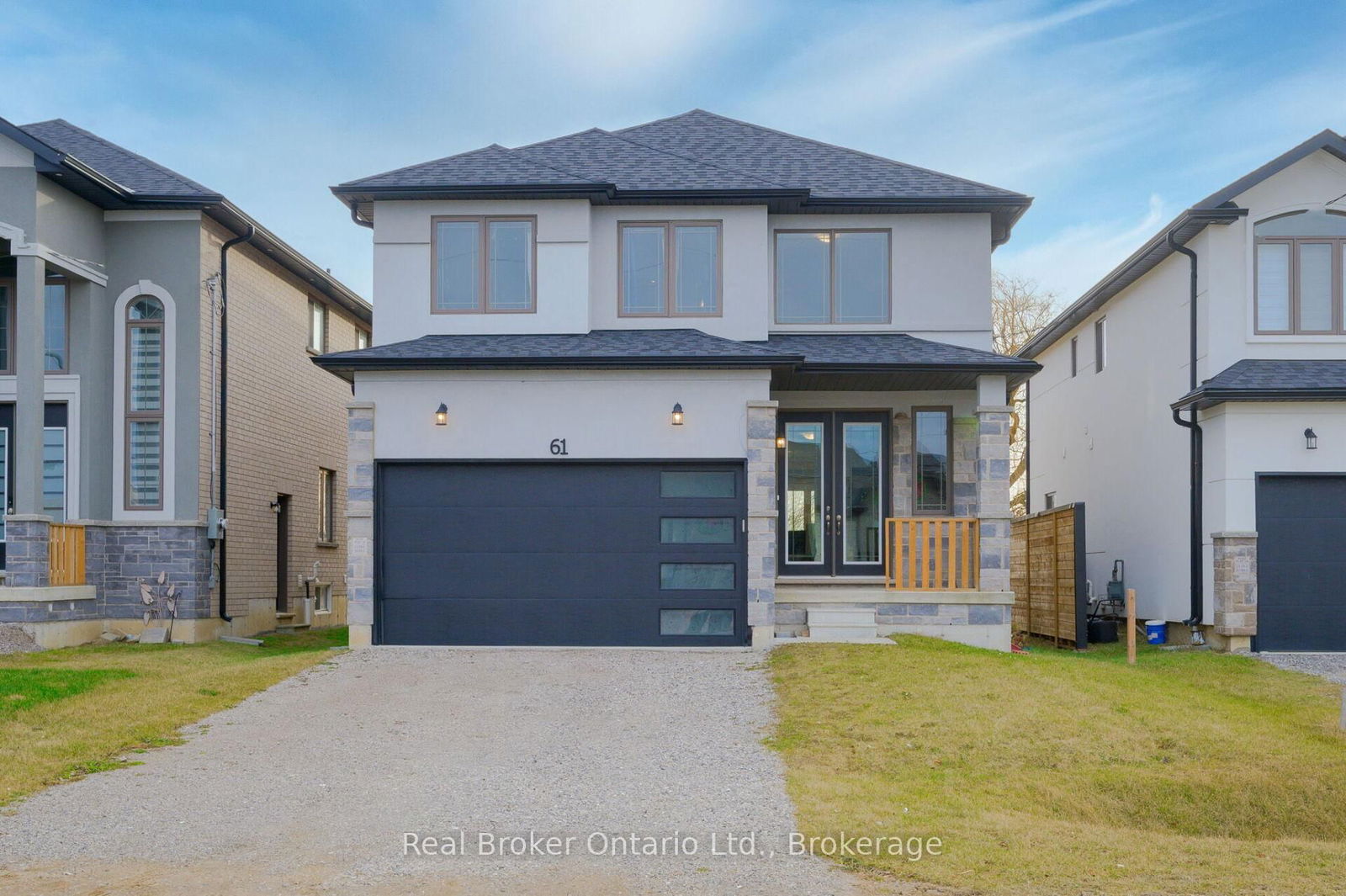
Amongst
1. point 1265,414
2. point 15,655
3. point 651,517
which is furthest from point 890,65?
point 15,655

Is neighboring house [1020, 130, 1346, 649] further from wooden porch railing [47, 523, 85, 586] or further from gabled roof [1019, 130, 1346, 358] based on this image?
wooden porch railing [47, 523, 85, 586]

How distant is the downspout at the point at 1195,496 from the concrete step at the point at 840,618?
14.6ft

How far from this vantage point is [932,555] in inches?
553

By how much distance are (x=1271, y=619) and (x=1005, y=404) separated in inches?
161

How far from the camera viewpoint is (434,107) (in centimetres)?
2311

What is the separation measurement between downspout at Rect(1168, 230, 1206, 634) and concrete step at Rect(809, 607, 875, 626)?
4459 millimetres

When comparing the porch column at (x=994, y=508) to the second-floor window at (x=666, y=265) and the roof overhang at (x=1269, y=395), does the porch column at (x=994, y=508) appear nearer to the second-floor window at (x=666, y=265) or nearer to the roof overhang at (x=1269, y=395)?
the roof overhang at (x=1269, y=395)

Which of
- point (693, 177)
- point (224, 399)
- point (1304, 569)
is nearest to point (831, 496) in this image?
point (693, 177)

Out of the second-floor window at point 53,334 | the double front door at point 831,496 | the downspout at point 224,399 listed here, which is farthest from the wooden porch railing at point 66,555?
the double front door at point 831,496

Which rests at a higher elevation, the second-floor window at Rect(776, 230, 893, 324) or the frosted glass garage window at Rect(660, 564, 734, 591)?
the second-floor window at Rect(776, 230, 893, 324)

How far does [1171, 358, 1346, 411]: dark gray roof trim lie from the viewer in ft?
46.3

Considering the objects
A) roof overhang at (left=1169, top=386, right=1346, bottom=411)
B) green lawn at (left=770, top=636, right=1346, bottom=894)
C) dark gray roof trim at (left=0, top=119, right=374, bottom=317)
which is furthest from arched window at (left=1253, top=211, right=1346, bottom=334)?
dark gray roof trim at (left=0, top=119, right=374, bottom=317)

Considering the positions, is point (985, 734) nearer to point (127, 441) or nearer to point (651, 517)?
point (651, 517)

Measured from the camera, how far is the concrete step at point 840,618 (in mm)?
13383
